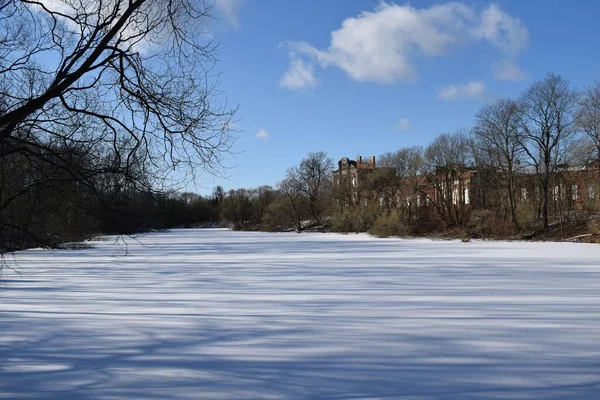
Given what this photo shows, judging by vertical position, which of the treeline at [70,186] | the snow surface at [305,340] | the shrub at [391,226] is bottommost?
the snow surface at [305,340]

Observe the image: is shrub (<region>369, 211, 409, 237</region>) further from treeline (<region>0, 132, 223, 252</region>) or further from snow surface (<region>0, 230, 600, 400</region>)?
treeline (<region>0, 132, 223, 252</region>)

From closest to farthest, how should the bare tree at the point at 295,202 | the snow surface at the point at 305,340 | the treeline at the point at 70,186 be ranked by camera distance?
the snow surface at the point at 305,340, the treeline at the point at 70,186, the bare tree at the point at 295,202

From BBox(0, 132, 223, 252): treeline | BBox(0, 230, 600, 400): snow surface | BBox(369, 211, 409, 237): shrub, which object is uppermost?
BBox(0, 132, 223, 252): treeline

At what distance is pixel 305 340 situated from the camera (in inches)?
204

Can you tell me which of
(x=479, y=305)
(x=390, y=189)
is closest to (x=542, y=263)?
(x=479, y=305)

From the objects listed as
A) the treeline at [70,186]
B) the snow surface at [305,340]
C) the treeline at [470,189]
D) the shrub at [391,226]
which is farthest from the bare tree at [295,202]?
the treeline at [70,186]

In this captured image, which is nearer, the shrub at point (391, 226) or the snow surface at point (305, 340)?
the snow surface at point (305, 340)

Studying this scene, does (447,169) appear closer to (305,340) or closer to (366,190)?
(366,190)

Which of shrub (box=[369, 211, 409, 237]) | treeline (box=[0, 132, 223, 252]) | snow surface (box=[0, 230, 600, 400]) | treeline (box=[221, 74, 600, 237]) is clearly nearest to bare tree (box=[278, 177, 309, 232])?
treeline (box=[221, 74, 600, 237])

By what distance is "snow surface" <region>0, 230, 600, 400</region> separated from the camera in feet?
12.4

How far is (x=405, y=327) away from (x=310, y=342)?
1.35 meters

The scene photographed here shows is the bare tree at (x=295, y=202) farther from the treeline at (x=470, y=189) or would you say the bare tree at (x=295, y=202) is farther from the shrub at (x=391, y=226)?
the shrub at (x=391, y=226)

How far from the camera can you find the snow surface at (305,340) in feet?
Result: 12.4

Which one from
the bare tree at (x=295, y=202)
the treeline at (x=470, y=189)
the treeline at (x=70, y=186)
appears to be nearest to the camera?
the treeline at (x=70, y=186)
